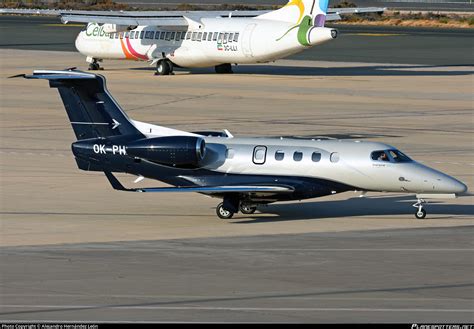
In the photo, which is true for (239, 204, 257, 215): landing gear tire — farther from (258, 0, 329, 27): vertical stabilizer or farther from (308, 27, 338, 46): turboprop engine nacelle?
(258, 0, 329, 27): vertical stabilizer

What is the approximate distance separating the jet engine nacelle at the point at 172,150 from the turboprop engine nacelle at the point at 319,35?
3862 centimetres

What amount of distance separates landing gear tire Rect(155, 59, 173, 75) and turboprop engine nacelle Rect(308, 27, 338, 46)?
421 inches

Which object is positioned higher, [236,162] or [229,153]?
[229,153]

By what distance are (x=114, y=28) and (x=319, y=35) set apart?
45.6ft

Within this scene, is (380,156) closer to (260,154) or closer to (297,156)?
(297,156)

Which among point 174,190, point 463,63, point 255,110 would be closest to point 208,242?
point 174,190

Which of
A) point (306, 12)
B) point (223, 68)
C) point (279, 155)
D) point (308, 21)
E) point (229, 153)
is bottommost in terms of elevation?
point (229, 153)

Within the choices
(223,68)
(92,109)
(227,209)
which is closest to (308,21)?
(223,68)

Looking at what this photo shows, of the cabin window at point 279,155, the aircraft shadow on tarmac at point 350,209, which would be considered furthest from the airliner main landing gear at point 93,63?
the cabin window at point 279,155

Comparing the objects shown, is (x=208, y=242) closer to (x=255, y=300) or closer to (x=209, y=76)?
(x=255, y=300)

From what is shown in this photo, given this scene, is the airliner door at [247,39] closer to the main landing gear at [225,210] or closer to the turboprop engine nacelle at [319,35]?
the turboprop engine nacelle at [319,35]

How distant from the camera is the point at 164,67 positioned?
3135 inches
